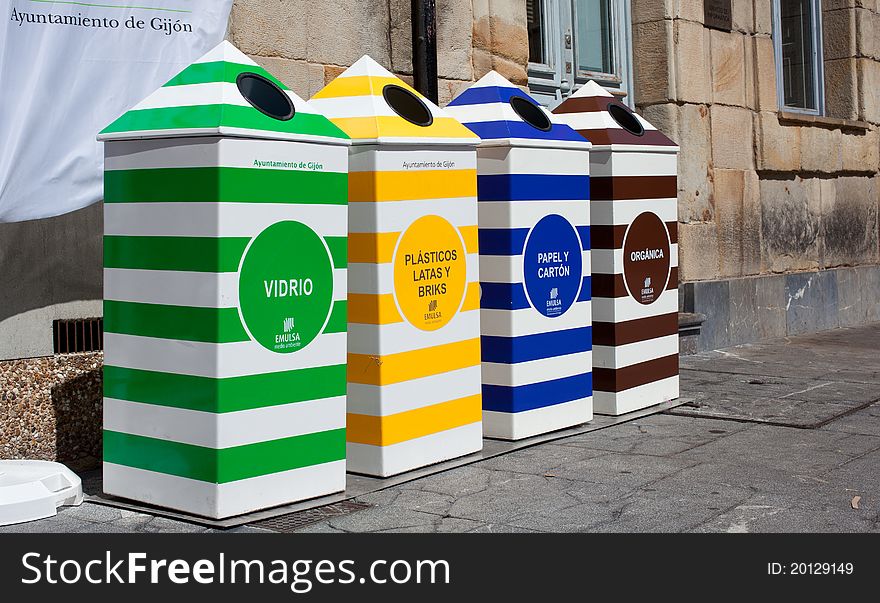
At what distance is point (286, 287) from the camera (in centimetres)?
425

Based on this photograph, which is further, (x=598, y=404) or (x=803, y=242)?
(x=803, y=242)

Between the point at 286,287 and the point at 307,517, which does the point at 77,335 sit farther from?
the point at 307,517

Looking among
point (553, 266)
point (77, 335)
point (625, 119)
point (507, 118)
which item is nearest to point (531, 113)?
point (507, 118)

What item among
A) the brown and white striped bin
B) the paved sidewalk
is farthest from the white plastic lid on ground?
the brown and white striped bin

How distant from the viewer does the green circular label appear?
4.14 metres

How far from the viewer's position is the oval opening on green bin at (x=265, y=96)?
170 inches

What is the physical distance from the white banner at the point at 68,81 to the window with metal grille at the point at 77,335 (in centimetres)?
56

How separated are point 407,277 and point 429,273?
0.14m

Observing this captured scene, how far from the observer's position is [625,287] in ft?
20.1

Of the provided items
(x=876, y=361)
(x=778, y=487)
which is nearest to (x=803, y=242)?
(x=876, y=361)

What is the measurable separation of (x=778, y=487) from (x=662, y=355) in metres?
1.89

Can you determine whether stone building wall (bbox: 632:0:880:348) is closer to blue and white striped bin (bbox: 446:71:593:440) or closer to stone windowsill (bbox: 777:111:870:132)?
stone windowsill (bbox: 777:111:870:132)

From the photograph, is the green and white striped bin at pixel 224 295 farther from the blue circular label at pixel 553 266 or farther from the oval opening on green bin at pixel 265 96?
the blue circular label at pixel 553 266
